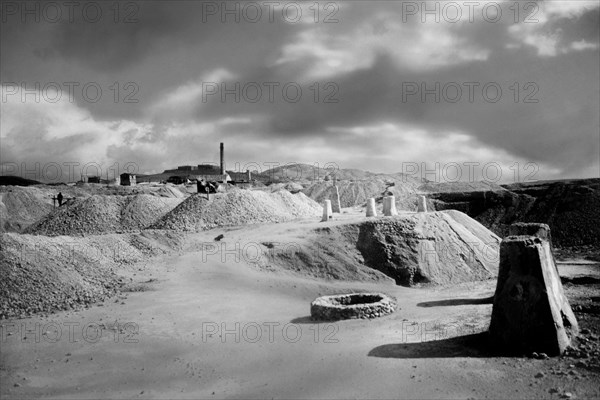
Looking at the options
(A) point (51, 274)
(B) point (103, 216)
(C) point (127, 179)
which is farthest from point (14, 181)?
(A) point (51, 274)

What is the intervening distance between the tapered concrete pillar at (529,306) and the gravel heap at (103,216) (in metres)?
21.9

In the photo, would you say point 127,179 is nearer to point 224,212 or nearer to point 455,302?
point 224,212

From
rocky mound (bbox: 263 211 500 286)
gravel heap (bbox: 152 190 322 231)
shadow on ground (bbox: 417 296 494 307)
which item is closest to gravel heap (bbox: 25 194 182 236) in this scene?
gravel heap (bbox: 152 190 322 231)

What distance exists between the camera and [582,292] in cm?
1354

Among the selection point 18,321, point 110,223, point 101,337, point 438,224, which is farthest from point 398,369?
point 110,223

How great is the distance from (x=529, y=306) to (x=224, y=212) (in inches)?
783

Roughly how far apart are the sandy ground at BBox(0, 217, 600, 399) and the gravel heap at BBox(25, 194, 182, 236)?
1485 centimetres

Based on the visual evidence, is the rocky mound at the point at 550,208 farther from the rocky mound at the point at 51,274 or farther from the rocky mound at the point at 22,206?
the rocky mound at the point at 22,206

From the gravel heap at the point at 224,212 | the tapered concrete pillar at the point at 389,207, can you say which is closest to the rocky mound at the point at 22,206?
the gravel heap at the point at 224,212

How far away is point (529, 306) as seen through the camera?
888 centimetres

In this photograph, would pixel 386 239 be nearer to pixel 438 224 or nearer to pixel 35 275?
pixel 438 224

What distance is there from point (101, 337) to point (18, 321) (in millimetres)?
2400

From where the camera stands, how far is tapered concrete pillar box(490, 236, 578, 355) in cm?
866

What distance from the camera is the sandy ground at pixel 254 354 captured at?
7973 mm
